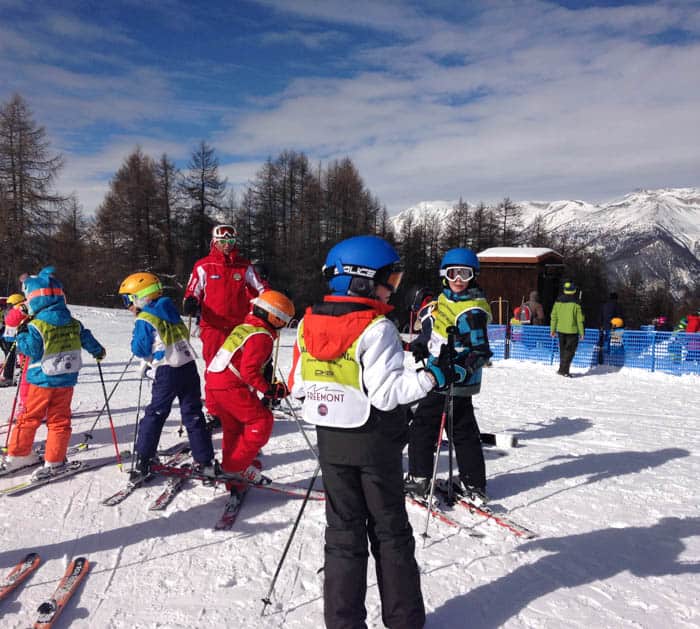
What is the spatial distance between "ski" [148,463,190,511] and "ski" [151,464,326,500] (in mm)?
57

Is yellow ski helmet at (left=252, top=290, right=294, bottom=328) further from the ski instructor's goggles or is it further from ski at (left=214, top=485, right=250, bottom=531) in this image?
ski at (left=214, top=485, right=250, bottom=531)

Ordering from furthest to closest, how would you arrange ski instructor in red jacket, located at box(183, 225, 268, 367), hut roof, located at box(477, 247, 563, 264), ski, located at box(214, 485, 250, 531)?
hut roof, located at box(477, 247, 563, 264)
ski instructor in red jacket, located at box(183, 225, 268, 367)
ski, located at box(214, 485, 250, 531)

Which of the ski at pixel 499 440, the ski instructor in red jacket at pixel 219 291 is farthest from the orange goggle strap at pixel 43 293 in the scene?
the ski at pixel 499 440

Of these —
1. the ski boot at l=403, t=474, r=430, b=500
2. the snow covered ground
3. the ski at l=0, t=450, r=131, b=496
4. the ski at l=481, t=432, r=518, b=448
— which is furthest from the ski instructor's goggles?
the ski at l=0, t=450, r=131, b=496

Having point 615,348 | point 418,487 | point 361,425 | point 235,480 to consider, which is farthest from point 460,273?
point 615,348

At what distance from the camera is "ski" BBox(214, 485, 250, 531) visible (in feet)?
11.5

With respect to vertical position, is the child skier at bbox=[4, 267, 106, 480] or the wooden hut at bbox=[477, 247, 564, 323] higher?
the wooden hut at bbox=[477, 247, 564, 323]

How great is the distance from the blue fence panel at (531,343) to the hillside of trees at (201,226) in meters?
10.1

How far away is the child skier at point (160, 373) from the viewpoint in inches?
163

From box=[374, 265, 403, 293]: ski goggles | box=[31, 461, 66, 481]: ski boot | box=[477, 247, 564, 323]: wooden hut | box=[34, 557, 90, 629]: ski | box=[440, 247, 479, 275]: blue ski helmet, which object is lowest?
box=[34, 557, 90, 629]: ski

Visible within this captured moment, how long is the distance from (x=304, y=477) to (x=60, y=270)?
32.4 metres

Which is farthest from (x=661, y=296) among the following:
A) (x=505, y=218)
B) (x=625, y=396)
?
(x=625, y=396)

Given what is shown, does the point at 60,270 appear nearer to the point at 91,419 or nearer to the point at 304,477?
the point at 91,419

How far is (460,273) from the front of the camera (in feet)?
12.5
